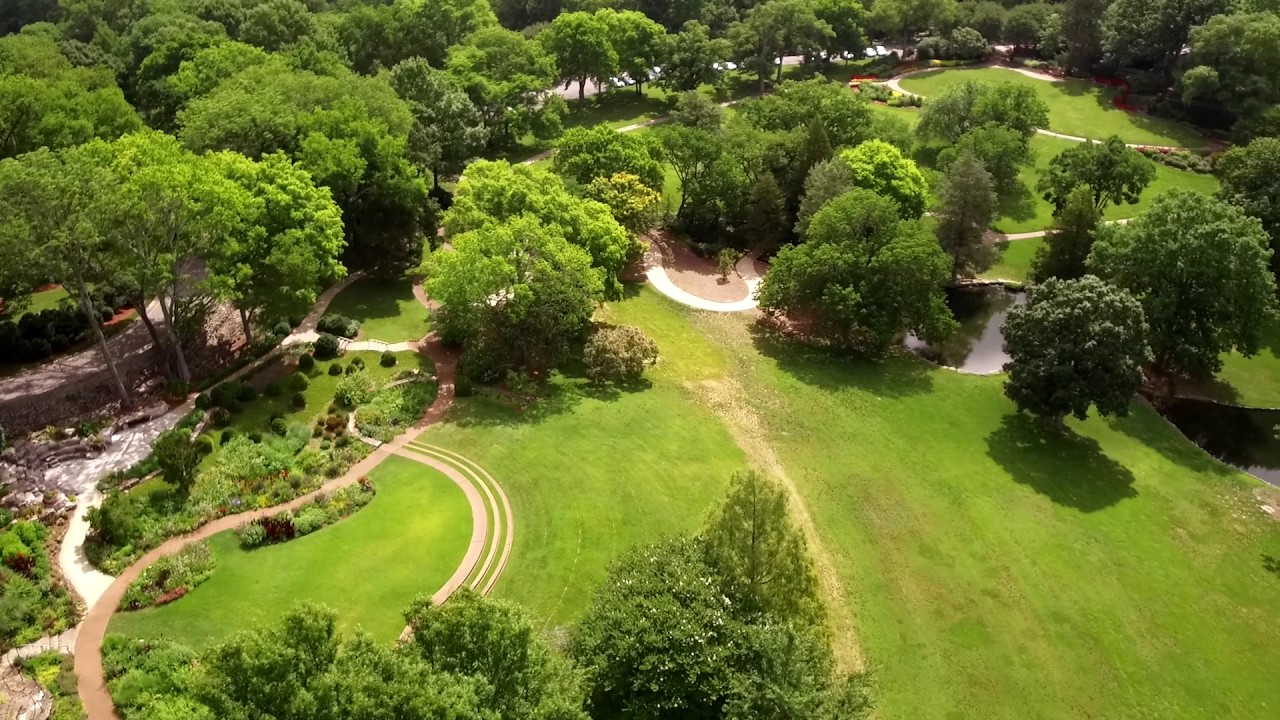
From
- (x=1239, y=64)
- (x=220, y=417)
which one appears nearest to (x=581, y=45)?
(x=220, y=417)

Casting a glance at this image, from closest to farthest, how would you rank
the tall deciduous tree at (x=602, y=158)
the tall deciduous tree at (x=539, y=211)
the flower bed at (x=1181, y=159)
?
the tall deciduous tree at (x=539, y=211), the tall deciduous tree at (x=602, y=158), the flower bed at (x=1181, y=159)

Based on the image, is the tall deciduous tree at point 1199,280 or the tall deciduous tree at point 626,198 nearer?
the tall deciduous tree at point 1199,280

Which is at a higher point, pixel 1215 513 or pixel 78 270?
pixel 78 270

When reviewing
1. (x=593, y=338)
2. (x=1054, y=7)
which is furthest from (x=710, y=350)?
(x=1054, y=7)

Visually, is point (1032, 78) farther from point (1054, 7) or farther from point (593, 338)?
point (593, 338)

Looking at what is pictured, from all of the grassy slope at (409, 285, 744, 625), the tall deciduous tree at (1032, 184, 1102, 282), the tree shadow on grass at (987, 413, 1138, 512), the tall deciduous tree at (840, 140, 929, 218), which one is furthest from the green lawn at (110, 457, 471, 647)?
the tall deciduous tree at (1032, 184, 1102, 282)

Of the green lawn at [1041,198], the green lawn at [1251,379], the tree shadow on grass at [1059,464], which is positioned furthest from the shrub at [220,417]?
the green lawn at [1041,198]

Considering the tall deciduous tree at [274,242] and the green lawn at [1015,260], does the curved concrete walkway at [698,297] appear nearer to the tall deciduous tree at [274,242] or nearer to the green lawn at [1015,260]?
the green lawn at [1015,260]

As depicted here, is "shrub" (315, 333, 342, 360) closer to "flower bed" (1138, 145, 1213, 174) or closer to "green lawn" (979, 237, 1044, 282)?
"green lawn" (979, 237, 1044, 282)
